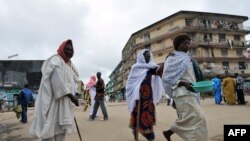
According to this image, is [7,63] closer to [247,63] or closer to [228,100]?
[247,63]

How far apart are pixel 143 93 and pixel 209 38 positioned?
48.8 metres

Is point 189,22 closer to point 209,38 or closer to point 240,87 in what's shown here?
point 209,38

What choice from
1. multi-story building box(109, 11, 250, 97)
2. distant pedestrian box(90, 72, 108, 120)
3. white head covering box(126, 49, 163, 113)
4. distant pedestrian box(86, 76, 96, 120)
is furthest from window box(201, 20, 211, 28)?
white head covering box(126, 49, 163, 113)

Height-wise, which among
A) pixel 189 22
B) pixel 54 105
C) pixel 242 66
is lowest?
pixel 54 105

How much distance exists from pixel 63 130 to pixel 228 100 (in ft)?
44.4

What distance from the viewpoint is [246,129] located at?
12.0 feet

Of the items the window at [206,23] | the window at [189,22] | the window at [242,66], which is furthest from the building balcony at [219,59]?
the window at [189,22]

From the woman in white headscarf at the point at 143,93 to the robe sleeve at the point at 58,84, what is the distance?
79.3 inches

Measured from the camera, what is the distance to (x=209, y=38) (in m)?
52.2

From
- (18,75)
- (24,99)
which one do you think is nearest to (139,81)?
(24,99)

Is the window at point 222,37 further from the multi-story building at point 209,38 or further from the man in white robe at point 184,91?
the man in white robe at point 184,91

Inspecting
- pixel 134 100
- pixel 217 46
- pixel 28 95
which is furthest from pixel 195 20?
pixel 134 100

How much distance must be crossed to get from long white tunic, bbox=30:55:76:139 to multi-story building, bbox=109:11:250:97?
47.1m

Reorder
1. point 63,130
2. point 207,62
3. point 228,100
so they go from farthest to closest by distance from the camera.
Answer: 1. point 207,62
2. point 228,100
3. point 63,130
